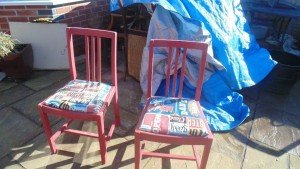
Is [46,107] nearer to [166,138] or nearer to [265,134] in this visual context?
[166,138]

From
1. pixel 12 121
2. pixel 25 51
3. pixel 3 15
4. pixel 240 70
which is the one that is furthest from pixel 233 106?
pixel 3 15

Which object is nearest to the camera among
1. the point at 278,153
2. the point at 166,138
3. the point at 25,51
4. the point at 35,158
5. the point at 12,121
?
the point at 166,138

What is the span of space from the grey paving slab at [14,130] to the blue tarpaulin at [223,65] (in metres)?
1.39

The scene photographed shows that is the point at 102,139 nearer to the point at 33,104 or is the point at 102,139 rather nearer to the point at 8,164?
the point at 8,164

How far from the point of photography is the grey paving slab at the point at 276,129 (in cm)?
245

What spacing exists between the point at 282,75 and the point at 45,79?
3.00m

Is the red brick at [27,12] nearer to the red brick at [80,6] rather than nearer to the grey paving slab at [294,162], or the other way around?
the red brick at [80,6]

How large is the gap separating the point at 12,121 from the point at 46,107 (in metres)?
0.91

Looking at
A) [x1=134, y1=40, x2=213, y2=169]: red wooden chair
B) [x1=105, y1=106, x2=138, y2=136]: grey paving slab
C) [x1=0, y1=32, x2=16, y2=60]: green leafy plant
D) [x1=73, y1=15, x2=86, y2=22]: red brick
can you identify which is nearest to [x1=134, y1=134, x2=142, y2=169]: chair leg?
[x1=134, y1=40, x2=213, y2=169]: red wooden chair

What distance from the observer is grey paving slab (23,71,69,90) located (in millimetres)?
3148

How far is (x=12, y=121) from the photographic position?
8.38 ft

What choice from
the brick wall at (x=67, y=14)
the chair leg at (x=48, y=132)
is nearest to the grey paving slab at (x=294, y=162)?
the chair leg at (x=48, y=132)

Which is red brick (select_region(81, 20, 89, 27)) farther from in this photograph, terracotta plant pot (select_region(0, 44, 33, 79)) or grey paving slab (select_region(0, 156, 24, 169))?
grey paving slab (select_region(0, 156, 24, 169))

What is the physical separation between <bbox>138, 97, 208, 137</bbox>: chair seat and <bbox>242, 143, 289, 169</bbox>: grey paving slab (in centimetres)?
75
